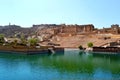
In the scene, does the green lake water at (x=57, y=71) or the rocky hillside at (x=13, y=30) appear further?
the rocky hillside at (x=13, y=30)

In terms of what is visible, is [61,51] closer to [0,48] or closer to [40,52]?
[40,52]

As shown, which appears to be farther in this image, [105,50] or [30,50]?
[105,50]

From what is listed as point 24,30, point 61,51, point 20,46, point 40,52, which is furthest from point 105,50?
point 24,30

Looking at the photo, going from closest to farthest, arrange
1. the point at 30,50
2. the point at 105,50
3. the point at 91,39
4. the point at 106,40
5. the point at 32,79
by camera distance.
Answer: the point at 32,79 < the point at 30,50 < the point at 105,50 < the point at 106,40 < the point at 91,39

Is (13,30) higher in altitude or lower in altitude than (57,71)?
higher

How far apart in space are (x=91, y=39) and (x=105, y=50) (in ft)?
74.5

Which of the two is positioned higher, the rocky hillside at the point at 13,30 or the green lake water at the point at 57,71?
the rocky hillside at the point at 13,30

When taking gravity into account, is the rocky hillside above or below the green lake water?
above

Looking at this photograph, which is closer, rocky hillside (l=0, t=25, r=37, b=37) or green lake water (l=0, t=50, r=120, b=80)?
green lake water (l=0, t=50, r=120, b=80)

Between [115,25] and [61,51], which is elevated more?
[115,25]

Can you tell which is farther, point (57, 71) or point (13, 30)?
point (13, 30)

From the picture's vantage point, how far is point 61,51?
231 ft

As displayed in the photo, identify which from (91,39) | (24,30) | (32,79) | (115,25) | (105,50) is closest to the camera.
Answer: (32,79)

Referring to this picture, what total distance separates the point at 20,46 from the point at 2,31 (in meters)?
111
